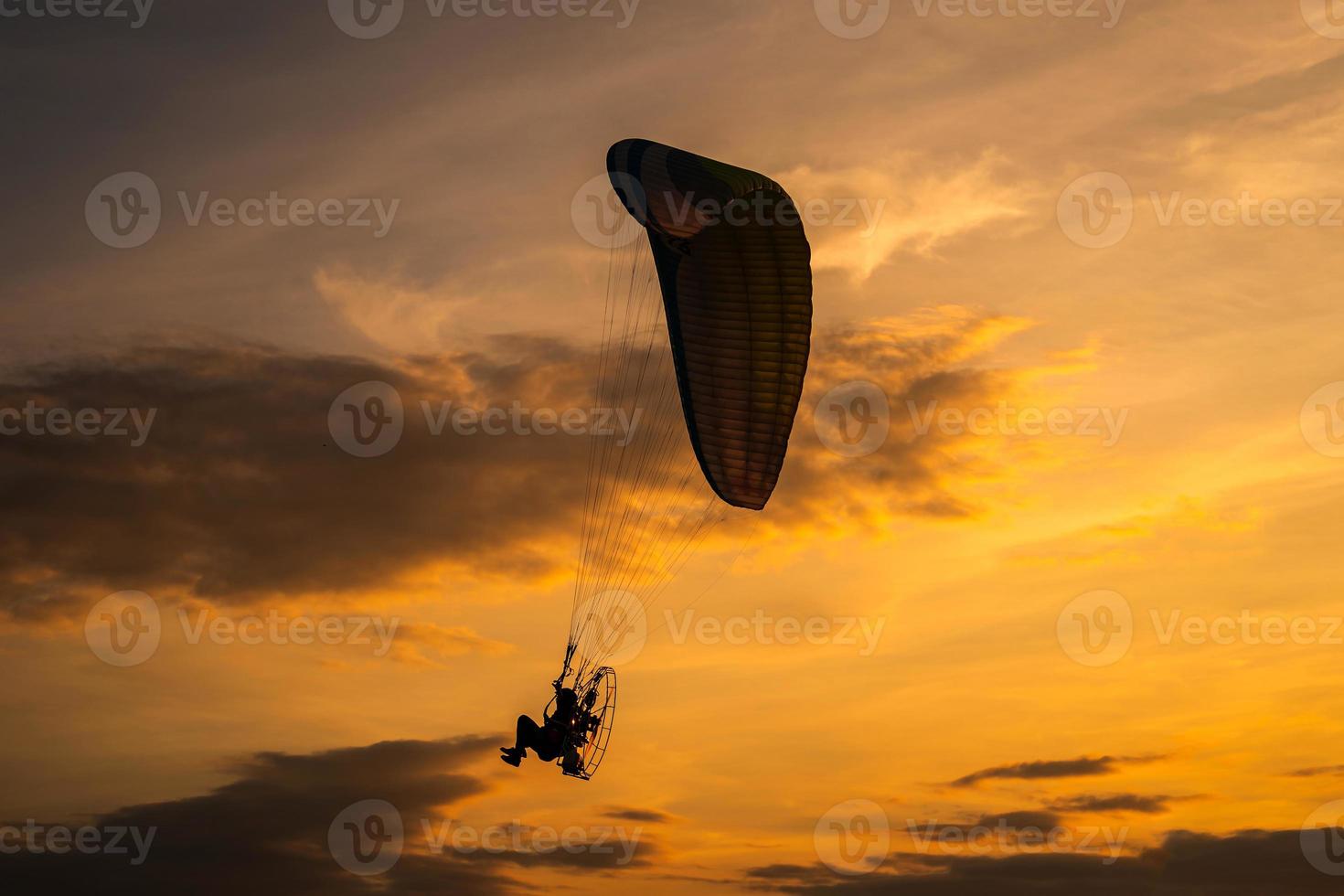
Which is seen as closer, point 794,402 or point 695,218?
point 695,218

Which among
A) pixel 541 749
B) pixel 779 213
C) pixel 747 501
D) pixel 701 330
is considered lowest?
pixel 541 749

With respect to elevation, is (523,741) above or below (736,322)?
below

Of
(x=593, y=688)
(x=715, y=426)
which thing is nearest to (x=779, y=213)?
(x=715, y=426)

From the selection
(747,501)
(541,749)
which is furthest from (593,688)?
(747,501)

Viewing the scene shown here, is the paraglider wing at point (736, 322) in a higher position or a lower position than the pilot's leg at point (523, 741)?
higher

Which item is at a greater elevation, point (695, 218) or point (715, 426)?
point (695, 218)

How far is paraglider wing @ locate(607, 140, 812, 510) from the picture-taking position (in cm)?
4344

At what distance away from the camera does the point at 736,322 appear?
4372 cm

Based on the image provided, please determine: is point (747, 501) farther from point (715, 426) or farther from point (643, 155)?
point (643, 155)

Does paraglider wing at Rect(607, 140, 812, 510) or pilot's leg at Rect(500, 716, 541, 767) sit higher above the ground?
paraglider wing at Rect(607, 140, 812, 510)

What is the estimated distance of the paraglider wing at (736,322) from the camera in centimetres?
4344

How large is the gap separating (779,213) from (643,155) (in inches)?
144

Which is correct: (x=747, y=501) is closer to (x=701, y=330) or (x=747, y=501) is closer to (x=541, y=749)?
(x=701, y=330)

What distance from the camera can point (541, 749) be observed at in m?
42.7
